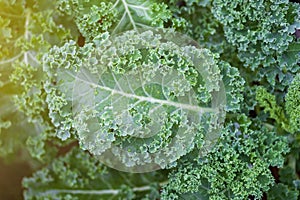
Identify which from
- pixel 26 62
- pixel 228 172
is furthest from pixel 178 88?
pixel 26 62

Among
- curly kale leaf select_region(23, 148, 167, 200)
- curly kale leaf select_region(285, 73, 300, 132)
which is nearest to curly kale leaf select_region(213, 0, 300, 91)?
curly kale leaf select_region(285, 73, 300, 132)

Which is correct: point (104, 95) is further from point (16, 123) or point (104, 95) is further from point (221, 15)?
point (16, 123)

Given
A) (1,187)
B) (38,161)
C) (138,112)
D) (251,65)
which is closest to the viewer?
(138,112)

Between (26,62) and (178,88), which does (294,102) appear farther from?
(26,62)

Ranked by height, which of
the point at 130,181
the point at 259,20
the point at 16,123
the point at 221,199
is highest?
the point at 259,20

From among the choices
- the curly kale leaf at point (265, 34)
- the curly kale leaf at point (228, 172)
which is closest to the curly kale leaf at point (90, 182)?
the curly kale leaf at point (228, 172)

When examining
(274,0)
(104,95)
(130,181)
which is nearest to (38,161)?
(130,181)

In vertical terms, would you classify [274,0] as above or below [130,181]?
above

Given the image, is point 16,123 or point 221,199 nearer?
point 221,199

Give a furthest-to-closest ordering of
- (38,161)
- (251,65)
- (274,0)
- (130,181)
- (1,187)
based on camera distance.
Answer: (1,187)
(38,161)
(130,181)
(251,65)
(274,0)

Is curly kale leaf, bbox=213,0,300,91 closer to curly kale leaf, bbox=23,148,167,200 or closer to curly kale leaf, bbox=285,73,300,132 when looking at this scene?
curly kale leaf, bbox=285,73,300,132
